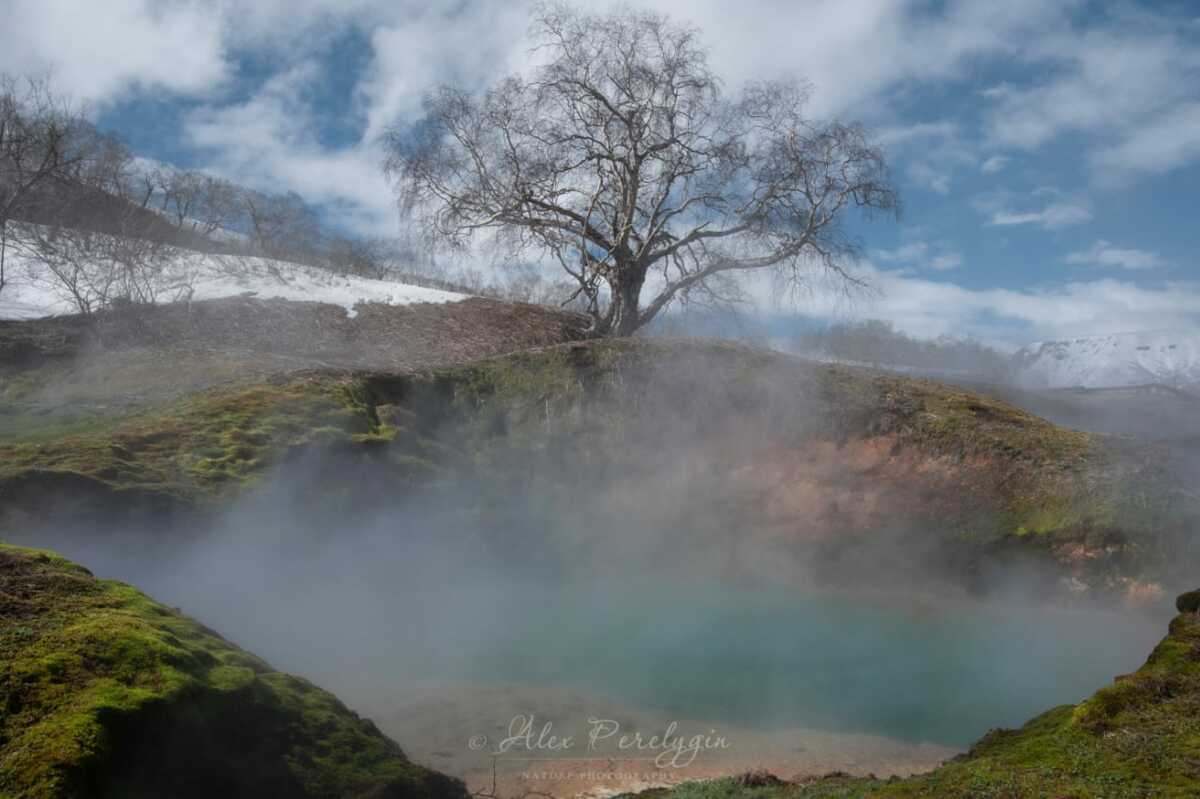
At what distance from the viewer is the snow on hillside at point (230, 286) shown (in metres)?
21.7

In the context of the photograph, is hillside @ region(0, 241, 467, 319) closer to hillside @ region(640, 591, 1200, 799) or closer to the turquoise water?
the turquoise water

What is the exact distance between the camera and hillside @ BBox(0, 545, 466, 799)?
467cm

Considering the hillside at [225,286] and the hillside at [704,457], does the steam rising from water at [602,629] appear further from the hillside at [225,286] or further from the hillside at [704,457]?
the hillside at [225,286]

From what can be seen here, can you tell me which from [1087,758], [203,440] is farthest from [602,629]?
[1087,758]

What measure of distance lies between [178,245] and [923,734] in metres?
27.2

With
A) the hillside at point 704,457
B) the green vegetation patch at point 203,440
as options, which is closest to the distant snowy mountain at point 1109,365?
the hillside at point 704,457

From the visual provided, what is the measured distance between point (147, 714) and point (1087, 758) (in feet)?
20.2

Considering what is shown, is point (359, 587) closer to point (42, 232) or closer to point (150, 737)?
point (150, 737)

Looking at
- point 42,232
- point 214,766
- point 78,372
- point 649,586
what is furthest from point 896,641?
point 42,232

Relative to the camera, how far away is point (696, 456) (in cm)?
1862

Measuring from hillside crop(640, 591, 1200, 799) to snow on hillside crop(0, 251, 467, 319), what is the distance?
19958 mm

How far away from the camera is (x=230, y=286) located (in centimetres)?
2447

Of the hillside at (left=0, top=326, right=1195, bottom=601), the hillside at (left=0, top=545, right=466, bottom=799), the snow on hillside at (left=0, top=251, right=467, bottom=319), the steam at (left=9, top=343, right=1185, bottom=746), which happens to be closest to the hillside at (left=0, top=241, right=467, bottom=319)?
the snow on hillside at (left=0, top=251, right=467, bottom=319)

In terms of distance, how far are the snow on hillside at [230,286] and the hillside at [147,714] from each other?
17502 millimetres
